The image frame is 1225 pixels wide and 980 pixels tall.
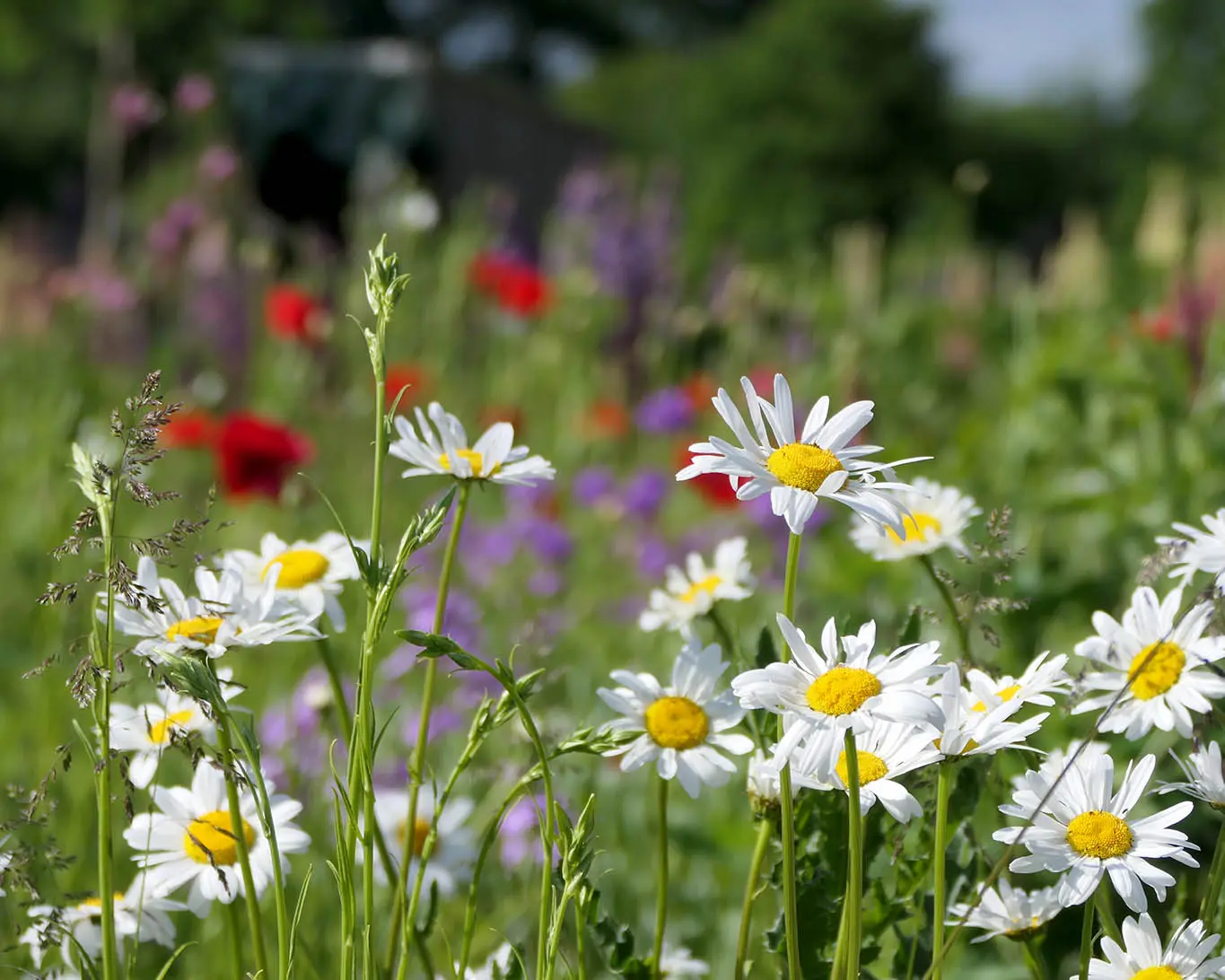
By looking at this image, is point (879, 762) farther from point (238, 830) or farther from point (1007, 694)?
point (238, 830)

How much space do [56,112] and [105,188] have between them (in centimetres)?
781

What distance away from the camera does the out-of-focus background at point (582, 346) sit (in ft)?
5.74

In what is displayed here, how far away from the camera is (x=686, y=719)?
786 mm

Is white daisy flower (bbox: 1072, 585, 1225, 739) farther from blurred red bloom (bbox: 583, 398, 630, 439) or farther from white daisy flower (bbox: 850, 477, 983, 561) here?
blurred red bloom (bbox: 583, 398, 630, 439)

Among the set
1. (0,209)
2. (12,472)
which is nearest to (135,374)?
(12,472)

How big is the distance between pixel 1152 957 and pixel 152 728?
0.59 m

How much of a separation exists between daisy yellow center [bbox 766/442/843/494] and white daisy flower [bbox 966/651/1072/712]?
15cm

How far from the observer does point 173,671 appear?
0.59 metres

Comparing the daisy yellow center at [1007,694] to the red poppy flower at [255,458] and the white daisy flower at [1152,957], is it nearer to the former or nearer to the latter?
the white daisy flower at [1152,957]

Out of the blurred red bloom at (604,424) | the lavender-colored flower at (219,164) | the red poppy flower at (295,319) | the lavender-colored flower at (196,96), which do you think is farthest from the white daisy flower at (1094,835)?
the lavender-colored flower at (219,164)

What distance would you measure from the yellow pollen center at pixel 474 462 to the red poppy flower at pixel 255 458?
1.44m

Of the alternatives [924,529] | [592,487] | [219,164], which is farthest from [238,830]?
[219,164]

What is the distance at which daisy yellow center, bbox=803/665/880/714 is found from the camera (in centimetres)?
62

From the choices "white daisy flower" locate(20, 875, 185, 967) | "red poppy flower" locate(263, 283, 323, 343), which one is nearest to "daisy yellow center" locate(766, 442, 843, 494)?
"white daisy flower" locate(20, 875, 185, 967)
